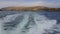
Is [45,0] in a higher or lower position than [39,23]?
higher

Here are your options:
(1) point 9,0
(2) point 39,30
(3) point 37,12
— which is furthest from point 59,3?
(1) point 9,0

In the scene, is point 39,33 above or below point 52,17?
below

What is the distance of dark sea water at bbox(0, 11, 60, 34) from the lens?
1.12 meters

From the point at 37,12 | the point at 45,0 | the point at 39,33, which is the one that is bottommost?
the point at 39,33

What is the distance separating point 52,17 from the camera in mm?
1134

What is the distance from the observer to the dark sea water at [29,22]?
112 cm

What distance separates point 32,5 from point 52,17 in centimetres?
26

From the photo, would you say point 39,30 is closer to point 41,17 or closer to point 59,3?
point 41,17

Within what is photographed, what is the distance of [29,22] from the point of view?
1.15 meters

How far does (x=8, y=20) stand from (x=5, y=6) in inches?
6.4

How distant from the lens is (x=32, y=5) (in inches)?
45.7

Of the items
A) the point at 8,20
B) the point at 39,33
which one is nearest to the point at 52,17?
the point at 39,33

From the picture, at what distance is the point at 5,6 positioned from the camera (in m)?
1.17

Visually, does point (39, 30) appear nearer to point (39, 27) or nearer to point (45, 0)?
point (39, 27)
